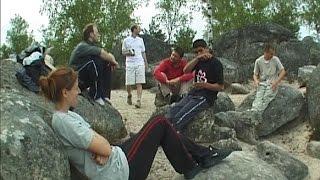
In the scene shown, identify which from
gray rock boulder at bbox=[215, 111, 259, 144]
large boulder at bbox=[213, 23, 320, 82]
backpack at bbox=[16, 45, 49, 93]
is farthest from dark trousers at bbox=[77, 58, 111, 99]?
large boulder at bbox=[213, 23, 320, 82]

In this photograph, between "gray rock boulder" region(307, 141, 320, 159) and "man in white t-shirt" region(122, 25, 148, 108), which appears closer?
"gray rock boulder" region(307, 141, 320, 159)

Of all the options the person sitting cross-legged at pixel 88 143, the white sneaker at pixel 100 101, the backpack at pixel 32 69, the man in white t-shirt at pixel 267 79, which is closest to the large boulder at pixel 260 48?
the man in white t-shirt at pixel 267 79

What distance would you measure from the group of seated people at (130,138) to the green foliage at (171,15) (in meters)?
18.4

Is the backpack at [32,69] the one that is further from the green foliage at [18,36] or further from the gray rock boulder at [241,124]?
the green foliage at [18,36]

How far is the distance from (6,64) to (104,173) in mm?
3196

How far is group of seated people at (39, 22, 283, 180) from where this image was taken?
502cm

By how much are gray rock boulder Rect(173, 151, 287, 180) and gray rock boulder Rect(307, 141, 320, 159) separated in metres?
2.53

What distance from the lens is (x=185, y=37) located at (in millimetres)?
26453

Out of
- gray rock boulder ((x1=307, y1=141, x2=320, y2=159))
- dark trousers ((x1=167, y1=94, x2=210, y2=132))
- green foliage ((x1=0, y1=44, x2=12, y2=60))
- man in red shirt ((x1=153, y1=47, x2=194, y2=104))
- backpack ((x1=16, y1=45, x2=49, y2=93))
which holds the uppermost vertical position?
backpack ((x1=16, y1=45, x2=49, y2=93))

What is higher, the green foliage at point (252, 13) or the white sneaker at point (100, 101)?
the green foliage at point (252, 13)

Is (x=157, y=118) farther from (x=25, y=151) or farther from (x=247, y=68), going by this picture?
(x=247, y=68)

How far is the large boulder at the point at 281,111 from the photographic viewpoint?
10.3m

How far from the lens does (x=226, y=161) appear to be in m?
6.58

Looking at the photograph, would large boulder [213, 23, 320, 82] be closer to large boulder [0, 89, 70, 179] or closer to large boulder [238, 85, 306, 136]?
large boulder [238, 85, 306, 136]
